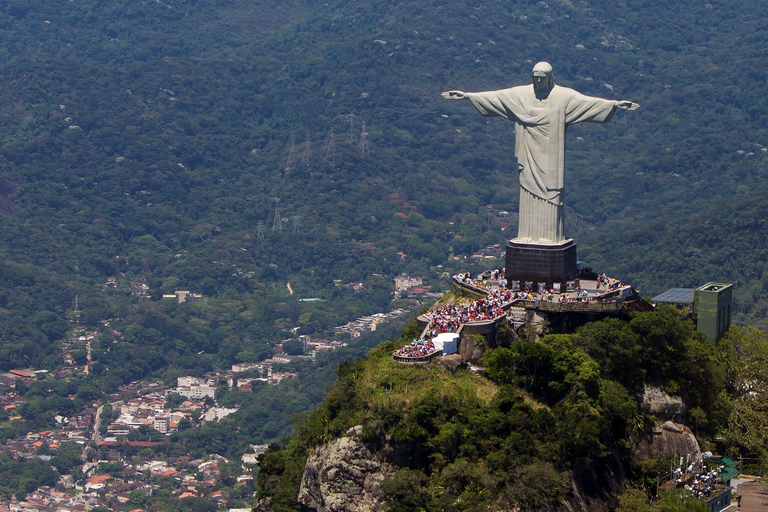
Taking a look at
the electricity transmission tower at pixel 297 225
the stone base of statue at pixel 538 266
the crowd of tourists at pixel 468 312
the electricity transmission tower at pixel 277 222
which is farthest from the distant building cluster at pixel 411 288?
the crowd of tourists at pixel 468 312

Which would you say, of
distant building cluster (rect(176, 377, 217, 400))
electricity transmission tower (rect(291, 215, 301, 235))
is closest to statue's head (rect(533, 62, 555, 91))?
distant building cluster (rect(176, 377, 217, 400))

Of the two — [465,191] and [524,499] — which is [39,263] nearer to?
[465,191]

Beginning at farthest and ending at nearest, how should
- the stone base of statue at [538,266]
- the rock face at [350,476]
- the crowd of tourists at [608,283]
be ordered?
the crowd of tourists at [608,283] → the stone base of statue at [538,266] → the rock face at [350,476]

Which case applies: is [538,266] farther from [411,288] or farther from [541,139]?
[411,288]

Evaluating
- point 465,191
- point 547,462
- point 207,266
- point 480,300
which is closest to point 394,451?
point 547,462

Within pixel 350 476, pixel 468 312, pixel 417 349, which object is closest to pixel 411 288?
pixel 468 312

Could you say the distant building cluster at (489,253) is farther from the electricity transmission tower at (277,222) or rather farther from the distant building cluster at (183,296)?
the distant building cluster at (183,296)
